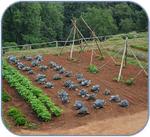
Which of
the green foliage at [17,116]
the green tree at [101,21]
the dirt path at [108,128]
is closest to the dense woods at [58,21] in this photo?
the green tree at [101,21]

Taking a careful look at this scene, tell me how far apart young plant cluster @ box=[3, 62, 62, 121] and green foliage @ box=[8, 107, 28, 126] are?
0.25 meters

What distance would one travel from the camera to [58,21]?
1585 centimetres

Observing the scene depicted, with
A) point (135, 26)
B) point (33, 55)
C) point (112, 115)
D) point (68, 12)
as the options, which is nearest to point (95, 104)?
point (112, 115)

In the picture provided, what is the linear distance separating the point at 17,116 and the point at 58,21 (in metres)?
9.49

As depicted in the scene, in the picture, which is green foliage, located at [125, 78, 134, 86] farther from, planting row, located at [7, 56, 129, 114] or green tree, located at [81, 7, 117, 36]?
green tree, located at [81, 7, 117, 36]

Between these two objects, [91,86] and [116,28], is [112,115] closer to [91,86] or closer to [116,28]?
[91,86]

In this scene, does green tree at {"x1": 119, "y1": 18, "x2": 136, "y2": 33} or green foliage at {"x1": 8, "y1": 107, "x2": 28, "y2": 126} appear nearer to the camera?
green foliage at {"x1": 8, "y1": 107, "x2": 28, "y2": 126}

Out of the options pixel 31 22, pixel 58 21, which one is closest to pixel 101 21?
pixel 58 21

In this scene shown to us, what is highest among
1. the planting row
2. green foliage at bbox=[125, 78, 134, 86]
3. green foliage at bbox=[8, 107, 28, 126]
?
green foliage at bbox=[125, 78, 134, 86]

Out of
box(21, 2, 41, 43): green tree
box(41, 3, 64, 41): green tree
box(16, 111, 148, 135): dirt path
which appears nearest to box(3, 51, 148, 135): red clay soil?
box(16, 111, 148, 135): dirt path

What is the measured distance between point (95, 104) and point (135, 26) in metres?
7.95

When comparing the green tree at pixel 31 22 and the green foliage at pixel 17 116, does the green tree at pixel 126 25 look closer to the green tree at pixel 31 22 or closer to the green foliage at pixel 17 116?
the green tree at pixel 31 22

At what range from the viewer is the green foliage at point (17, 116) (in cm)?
655

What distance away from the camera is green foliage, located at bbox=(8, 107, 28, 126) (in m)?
6.55
